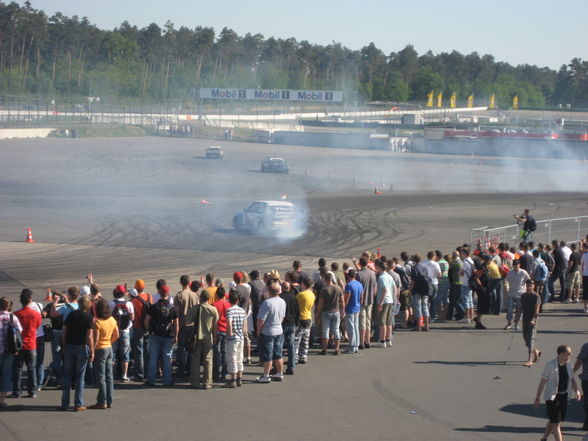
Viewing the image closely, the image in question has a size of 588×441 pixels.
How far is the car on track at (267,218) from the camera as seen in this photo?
29.4m

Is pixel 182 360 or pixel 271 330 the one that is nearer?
pixel 271 330

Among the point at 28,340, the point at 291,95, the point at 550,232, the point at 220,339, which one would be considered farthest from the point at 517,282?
the point at 291,95

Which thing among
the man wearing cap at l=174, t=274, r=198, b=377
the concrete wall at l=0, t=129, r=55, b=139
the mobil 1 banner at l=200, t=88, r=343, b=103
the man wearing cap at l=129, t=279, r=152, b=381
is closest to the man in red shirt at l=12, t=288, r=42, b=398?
the man wearing cap at l=129, t=279, r=152, b=381

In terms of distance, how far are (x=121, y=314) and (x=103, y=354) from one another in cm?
97

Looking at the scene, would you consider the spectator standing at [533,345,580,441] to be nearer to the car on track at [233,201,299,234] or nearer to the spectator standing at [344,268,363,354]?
the spectator standing at [344,268,363,354]

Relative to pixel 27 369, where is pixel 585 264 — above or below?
above

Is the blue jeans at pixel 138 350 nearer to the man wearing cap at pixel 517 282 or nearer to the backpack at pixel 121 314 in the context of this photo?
the backpack at pixel 121 314

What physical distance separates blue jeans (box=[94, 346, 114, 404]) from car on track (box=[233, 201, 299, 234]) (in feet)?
64.6

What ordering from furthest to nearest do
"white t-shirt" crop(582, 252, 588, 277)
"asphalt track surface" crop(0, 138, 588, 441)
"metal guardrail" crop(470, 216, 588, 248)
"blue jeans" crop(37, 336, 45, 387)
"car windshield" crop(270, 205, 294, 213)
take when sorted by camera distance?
"car windshield" crop(270, 205, 294, 213)
"metal guardrail" crop(470, 216, 588, 248)
"white t-shirt" crop(582, 252, 588, 277)
"blue jeans" crop(37, 336, 45, 387)
"asphalt track surface" crop(0, 138, 588, 441)

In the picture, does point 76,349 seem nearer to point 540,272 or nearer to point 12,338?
point 12,338

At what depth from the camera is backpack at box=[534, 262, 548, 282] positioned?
16391mm

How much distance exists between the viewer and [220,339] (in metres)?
11.3

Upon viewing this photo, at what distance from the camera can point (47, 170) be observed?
180ft

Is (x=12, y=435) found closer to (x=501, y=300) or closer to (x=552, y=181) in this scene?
(x=501, y=300)
